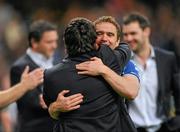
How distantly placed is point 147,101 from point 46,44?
4.65 ft

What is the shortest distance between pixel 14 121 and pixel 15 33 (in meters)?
3.67

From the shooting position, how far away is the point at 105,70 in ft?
21.8

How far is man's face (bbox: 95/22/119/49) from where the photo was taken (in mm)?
7008

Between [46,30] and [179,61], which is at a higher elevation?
[46,30]

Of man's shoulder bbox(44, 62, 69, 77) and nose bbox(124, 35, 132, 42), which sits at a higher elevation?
man's shoulder bbox(44, 62, 69, 77)

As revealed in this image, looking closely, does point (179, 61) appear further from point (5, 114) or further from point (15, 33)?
point (15, 33)

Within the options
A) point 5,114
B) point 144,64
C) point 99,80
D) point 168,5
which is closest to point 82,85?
point 99,80

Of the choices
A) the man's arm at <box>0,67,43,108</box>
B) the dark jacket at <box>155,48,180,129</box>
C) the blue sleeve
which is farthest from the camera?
the dark jacket at <box>155,48,180,129</box>

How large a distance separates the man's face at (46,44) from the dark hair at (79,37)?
8.72ft

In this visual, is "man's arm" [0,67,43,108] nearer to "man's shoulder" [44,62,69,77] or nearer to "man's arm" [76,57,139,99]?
"man's shoulder" [44,62,69,77]

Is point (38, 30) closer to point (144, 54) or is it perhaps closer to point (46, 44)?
point (46, 44)

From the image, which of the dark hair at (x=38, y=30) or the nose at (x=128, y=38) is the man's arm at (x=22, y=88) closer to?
the dark hair at (x=38, y=30)

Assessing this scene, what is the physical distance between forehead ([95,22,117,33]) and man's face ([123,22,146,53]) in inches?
81.6

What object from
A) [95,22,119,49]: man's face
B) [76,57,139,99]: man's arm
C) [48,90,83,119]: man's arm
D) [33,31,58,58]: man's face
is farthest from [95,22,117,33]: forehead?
[33,31,58,58]: man's face
